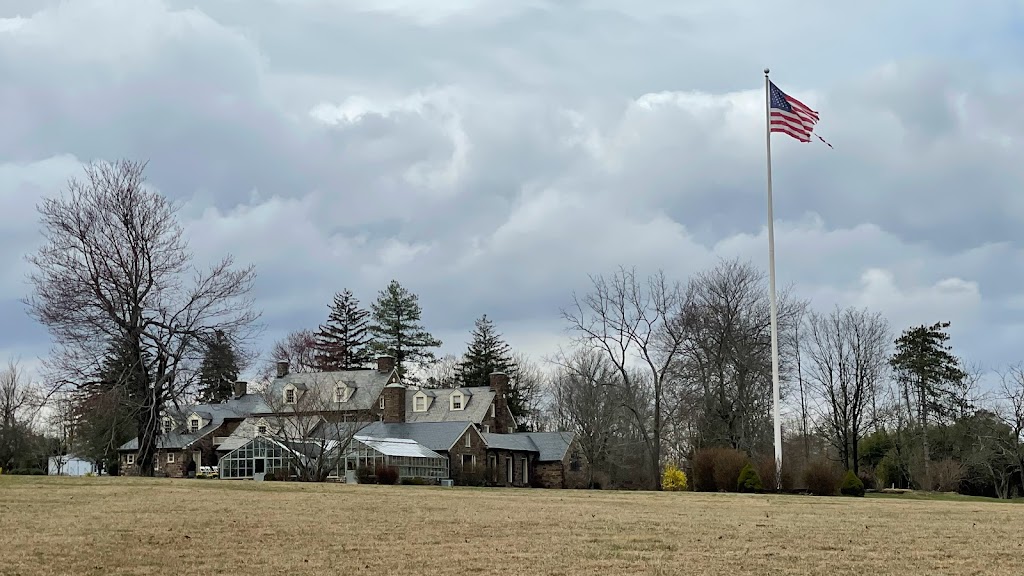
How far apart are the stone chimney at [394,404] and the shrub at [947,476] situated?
98.8 ft

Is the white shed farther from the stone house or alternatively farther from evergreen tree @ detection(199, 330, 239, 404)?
evergreen tree @ detection(199, 330, 239, 404)

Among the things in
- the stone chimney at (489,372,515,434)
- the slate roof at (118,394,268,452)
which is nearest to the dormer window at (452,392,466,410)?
A: the stone chimney at (489,372,515,434)

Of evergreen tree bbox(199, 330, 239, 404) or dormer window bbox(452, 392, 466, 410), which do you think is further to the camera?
dormer window bbox(452, 392, 466, 410)

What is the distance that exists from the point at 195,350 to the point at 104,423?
5.50m

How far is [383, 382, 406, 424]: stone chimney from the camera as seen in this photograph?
206 feet

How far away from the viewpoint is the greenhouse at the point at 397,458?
165ft

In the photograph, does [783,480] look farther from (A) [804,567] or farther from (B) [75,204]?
(B) [75,204]

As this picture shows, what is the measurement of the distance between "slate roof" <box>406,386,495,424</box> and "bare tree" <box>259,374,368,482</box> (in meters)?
5.21

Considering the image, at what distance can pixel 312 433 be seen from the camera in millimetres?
46125

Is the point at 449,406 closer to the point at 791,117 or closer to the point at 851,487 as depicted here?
the point at 851,487

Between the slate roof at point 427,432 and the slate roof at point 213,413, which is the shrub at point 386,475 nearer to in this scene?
the slate roof at point 427,432

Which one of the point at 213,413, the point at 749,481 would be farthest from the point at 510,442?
the point at 749,481

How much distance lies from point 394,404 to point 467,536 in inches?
1873

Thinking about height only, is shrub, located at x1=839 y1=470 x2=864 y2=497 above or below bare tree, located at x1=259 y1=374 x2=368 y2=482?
below
